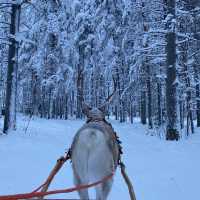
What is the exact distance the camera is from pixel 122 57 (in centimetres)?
2864

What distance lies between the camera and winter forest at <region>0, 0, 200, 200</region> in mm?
14750

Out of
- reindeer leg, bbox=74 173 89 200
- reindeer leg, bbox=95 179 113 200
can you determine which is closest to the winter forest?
reindeer leg, bbox=74 173 89 200

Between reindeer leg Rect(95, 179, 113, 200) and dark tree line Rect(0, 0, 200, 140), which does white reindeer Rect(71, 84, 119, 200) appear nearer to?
reindeer leg Rect(95, 179, 113, 200)

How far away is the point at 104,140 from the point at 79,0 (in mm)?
26514

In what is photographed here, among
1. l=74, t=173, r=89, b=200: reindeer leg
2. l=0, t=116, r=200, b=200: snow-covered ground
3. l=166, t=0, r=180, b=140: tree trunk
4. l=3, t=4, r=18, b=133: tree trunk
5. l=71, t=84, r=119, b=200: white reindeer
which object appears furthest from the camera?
l=3, t=4, r=18, b=133: tree trunk

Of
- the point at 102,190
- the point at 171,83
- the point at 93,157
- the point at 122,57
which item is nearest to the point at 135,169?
the point at 102,190

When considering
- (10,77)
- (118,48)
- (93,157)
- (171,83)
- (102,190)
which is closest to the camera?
(93,157)

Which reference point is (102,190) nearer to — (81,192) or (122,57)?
(81,192)

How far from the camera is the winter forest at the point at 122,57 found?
14.8m

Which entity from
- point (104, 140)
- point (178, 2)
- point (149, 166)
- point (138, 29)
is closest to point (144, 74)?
point (138, 29)

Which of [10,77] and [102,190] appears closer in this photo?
[102,190]

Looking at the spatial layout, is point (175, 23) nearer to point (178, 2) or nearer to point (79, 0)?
point (178, 2)

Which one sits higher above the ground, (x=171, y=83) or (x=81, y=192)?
(x=171, y=83)

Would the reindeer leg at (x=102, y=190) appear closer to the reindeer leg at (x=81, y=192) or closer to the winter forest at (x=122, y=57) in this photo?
the reindeer leg at (x=81, y=192)
